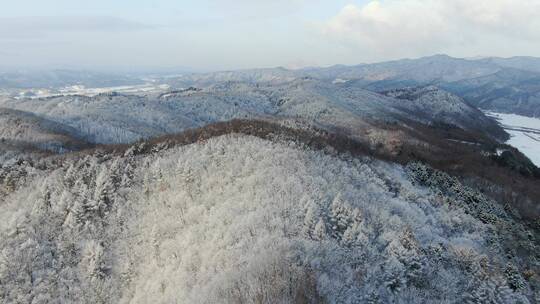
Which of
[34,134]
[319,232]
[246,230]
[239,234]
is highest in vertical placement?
[319,232]

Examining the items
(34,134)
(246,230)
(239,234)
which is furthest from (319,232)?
(34,134)

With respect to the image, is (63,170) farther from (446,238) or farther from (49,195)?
(446,238)

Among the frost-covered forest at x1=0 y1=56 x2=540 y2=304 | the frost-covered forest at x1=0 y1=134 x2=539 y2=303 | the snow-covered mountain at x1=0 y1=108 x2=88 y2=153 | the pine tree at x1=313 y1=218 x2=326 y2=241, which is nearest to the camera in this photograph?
the frost-covered forest at x1=0 y1=134 x2=539 y2=303

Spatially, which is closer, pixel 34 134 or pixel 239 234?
pixel 239 234

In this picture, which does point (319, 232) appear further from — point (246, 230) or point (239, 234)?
point (239, 234)

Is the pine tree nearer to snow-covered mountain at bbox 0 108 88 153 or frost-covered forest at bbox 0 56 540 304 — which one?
frost-covered forest at bbox 0 56 540 304

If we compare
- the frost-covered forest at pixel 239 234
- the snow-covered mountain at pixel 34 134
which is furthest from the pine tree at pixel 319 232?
the snow-covered mountain at pixel 34 134

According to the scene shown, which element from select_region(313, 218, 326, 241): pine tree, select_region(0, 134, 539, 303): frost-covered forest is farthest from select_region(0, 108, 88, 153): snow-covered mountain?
select_region(313, 218, 326, 241): pine tree

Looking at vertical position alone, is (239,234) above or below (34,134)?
above

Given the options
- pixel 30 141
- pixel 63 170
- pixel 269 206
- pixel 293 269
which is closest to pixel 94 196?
pixel 63 170
